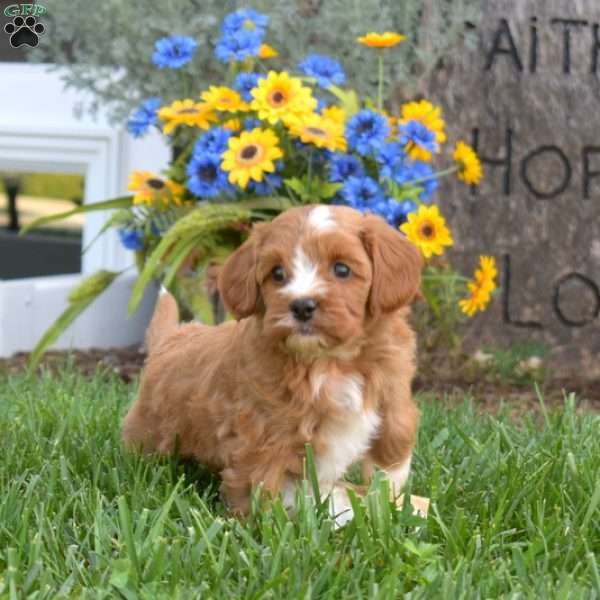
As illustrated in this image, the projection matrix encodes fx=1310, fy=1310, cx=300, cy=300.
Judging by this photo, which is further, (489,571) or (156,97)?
(156,97)

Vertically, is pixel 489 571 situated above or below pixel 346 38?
below

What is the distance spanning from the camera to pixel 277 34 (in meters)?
5.98

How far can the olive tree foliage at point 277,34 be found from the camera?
5.95 m

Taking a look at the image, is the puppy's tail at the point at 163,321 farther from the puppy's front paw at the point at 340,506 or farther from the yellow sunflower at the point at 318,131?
the yellow sunflower at the point at 318,131

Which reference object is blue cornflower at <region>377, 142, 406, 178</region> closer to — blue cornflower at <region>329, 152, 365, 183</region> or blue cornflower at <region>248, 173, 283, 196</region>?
blue cornflower at <region>329, 152, 365, 183</region>

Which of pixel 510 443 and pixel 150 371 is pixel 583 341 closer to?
pixel 510 443

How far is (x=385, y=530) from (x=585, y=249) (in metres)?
3.61

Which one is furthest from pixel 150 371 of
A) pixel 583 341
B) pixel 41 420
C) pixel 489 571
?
pixel 583 341

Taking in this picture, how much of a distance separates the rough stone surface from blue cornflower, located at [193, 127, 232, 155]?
1409 millimetres

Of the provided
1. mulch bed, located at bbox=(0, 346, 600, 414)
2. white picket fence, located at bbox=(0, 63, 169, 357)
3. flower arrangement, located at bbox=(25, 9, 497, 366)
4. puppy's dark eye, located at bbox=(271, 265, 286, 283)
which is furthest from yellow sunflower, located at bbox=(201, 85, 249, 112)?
puppy's dark eye, located at bbox=(271, 265, 286, 283)

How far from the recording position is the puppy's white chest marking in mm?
3158

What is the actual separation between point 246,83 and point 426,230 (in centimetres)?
95

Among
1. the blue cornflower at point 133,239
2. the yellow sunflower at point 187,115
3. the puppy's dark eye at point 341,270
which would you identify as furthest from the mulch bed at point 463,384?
the puppy's dark eye at point 341,270

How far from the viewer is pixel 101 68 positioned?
6312 mm
